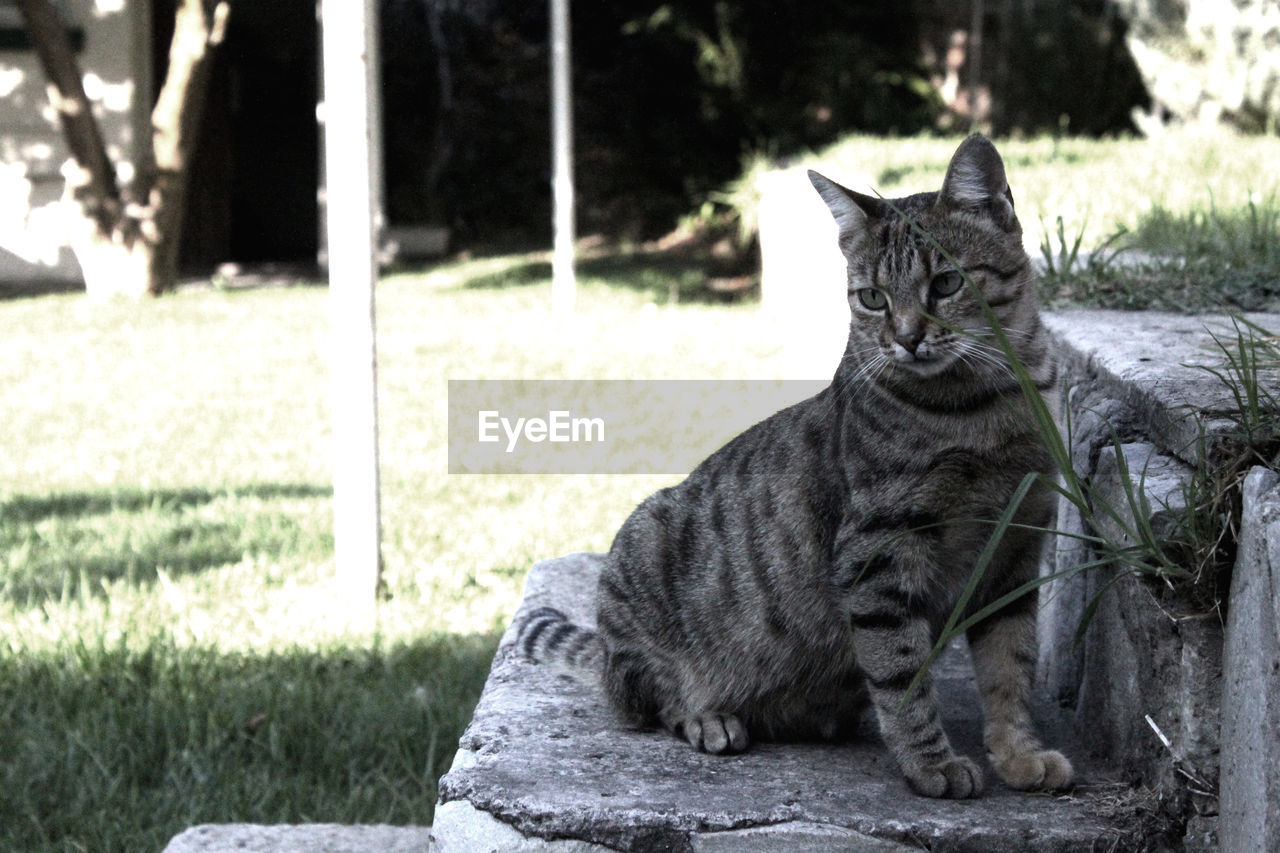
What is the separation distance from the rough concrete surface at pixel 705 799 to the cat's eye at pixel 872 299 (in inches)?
30.0

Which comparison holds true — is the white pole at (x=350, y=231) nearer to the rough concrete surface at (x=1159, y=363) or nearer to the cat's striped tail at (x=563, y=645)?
the cat's striped tail at (x=563, y=645)

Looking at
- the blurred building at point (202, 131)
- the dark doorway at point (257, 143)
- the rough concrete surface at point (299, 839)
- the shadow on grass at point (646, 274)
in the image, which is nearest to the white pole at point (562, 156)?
the shadow on grass at point (646, 274)

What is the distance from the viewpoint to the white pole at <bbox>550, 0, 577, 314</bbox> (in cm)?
1067

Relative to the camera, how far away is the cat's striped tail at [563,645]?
262cm

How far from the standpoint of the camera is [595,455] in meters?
6.52

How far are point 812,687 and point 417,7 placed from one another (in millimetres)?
14122

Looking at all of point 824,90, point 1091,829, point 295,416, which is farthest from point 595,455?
point 824,90

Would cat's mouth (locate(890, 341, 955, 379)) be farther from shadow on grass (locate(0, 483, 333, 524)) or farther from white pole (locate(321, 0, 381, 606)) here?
shadow on grass (locate(0, 483, 333, 524))

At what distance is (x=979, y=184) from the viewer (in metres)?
2.18

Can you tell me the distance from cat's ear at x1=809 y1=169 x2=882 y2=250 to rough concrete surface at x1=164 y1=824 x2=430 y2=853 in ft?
4.86

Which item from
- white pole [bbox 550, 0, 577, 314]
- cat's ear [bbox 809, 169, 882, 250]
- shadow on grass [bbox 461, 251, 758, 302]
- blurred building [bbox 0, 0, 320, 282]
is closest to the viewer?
cat's ear [bbox 809, 169, 882, 250]

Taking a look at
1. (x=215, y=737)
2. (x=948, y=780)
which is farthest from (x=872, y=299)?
(x=215, y=737)

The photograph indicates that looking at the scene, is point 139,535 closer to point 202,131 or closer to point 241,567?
point 241,567

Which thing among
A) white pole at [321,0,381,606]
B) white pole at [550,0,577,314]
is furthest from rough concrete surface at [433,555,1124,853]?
white pole at [550,0,577,314]
